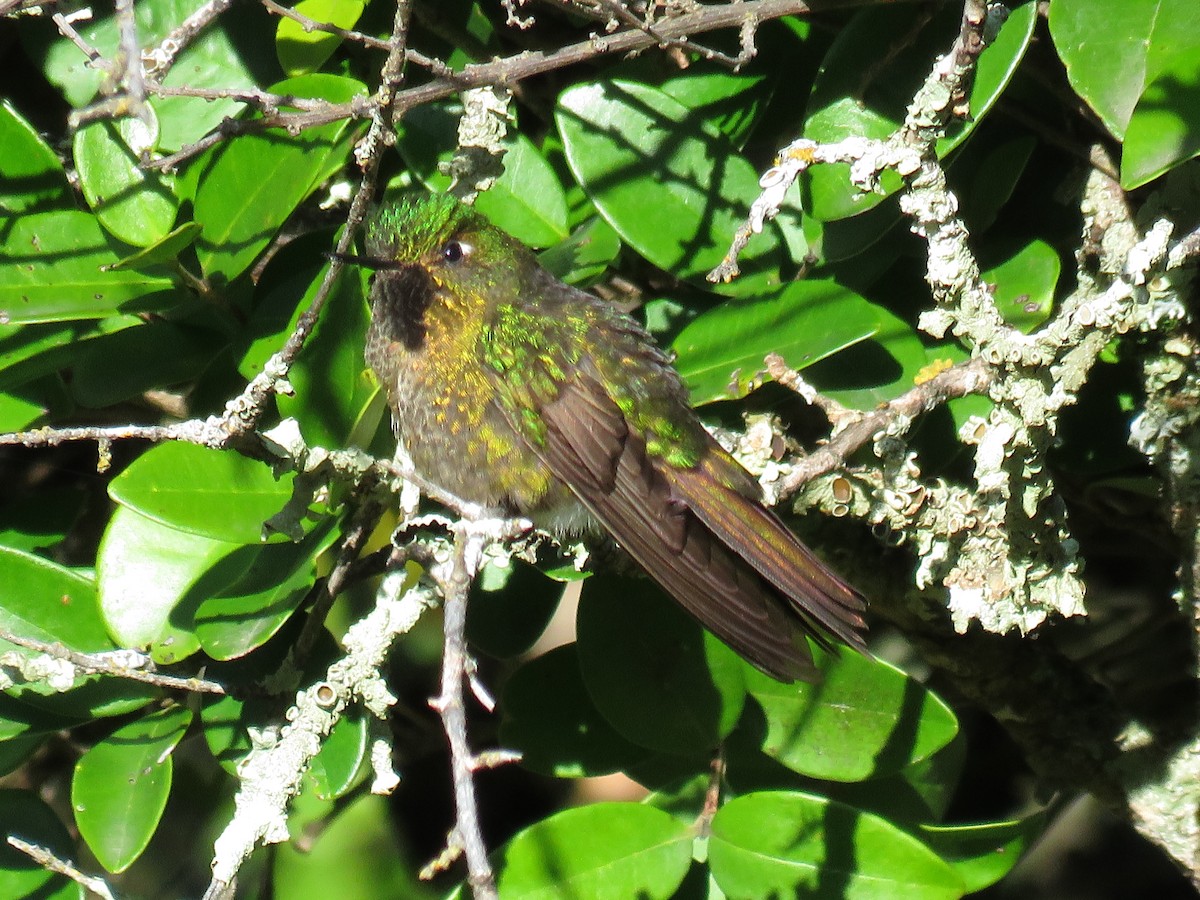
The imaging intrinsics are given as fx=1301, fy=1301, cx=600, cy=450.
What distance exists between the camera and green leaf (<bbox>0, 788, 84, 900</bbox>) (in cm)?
186

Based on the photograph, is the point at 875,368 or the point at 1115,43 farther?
the point at 875,368

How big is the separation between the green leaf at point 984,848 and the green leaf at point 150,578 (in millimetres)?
1069

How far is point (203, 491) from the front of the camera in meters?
1.68

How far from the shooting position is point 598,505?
2074mm

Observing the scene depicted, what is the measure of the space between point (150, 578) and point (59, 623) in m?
0.17

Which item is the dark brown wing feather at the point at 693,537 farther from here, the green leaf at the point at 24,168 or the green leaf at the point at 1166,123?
the green leaf at the point at 24,168

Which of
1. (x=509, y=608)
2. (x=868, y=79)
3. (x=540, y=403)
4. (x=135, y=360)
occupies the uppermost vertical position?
(x=868, y=79)

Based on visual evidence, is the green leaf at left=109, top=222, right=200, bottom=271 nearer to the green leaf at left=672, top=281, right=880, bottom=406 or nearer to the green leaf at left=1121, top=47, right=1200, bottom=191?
the green leaf at left=672, top=281, right=880, bottom=406

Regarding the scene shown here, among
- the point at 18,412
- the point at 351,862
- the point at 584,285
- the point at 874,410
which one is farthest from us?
the point at 351,862

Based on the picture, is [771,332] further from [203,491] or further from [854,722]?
[203,491]

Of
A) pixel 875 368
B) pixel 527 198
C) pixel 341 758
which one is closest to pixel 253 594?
pixel 341 758

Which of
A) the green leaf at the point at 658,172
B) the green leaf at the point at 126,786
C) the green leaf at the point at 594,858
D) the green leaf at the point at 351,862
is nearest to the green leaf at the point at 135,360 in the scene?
the green leaf at the point at 126,786

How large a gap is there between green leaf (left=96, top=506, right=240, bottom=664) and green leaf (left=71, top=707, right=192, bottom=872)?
0.15 meters

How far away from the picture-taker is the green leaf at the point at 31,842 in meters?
1.86
